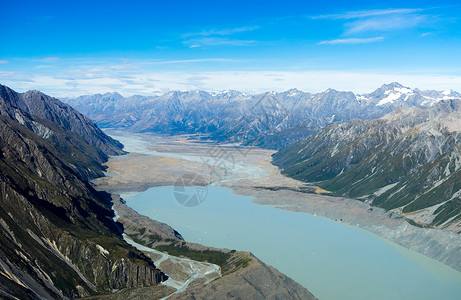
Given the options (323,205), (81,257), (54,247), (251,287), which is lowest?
(323,205)

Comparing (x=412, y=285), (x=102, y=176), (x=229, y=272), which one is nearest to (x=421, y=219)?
(x=412, y=285)

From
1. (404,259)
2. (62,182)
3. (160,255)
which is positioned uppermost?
(62,182)

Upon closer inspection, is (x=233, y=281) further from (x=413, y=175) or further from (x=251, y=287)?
(x=413, y=175)

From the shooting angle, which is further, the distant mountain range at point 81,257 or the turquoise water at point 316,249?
the turquoise water at point 316,249

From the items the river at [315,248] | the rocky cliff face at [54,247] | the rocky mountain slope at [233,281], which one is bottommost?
the river at [315,248]

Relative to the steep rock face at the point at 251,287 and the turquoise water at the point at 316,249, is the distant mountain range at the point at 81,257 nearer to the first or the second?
the steep rock face at the point at 251,287

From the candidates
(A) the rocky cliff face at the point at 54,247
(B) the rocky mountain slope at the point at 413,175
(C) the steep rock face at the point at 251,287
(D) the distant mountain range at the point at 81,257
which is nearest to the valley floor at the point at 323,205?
(B) the rocky mountain slope at the point at 413,175

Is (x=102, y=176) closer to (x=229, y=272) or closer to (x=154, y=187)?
(x=154, y=187)

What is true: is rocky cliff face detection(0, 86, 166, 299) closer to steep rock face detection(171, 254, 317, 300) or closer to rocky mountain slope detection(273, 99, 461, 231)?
steep rock face detection(171, 254, 317, 300)

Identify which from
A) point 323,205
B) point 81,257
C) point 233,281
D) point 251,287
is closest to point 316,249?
point 251,287
